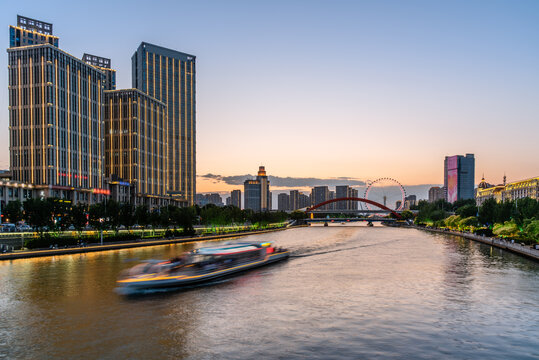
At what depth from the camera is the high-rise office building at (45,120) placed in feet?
485

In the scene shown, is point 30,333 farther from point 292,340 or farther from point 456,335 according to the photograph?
point 456,335

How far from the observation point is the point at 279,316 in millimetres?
30375

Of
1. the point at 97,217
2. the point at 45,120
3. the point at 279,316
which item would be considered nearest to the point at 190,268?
the point at 279,316

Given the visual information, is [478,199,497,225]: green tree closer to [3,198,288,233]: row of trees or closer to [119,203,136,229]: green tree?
[3,198,288,233]: row of trees

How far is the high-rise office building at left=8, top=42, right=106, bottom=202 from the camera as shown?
485 ft

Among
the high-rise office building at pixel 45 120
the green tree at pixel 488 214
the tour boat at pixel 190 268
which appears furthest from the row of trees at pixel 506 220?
the high-rise office building at pixel 45 120

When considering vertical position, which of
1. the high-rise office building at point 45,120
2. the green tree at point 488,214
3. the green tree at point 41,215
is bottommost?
the green tree at point 488,214

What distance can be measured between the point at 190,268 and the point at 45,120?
419ft

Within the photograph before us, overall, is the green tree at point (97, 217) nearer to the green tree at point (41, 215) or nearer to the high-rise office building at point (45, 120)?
the green tree at point (41, 215)

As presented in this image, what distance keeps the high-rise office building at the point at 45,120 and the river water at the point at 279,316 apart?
108476 mm

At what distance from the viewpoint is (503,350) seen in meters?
23.5

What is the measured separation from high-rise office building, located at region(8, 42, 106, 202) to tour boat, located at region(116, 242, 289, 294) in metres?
113

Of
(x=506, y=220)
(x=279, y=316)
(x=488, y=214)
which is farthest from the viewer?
(x=488, y=214)

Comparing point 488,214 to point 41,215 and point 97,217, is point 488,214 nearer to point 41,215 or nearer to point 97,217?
point 97,217
